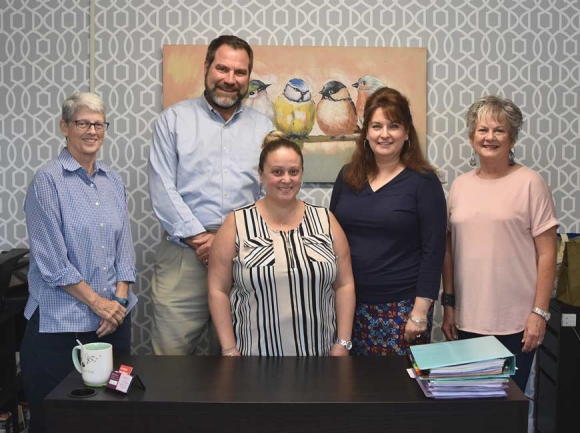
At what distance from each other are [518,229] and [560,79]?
130cm

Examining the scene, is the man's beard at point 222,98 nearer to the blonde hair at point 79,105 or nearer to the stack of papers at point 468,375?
the blonde hair at point 79,105

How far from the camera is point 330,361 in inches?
76.5

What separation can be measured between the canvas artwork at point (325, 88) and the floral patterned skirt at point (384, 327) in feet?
3.47

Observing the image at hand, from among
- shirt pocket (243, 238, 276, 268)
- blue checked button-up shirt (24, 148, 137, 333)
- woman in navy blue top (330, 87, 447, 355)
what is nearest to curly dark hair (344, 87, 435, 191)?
woman in navy blue top (330, 87, 447, 355)

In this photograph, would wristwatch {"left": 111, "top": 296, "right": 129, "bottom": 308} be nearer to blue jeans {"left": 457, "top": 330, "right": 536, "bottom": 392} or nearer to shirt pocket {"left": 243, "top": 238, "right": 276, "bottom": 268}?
shirt pocket {"left": 243, "top": 238, "right": 276, "bottom": 268}

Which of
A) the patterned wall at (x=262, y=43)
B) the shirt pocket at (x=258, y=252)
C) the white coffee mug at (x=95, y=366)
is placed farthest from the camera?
the patterned wall at (x=262, y=43)

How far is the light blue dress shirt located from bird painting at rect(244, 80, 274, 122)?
58 centimetres

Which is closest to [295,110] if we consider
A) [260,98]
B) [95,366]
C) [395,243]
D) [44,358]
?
[260,98]

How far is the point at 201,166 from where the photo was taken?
2.56 meters

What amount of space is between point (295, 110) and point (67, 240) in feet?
4.68

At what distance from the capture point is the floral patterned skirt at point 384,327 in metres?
2.27

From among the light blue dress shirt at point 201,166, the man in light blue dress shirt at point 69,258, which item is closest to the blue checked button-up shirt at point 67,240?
the man in light blue dress shirt at point 69,258

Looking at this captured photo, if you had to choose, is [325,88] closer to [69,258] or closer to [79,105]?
[79,105]

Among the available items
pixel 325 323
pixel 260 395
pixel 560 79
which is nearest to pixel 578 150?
pixel 560 79
